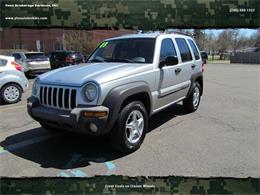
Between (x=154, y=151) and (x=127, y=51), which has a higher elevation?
(x=127, y=51)

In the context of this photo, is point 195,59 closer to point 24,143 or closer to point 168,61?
point 168,61

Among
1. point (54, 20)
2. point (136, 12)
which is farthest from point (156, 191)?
point (54, 20)

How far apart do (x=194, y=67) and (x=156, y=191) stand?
380 centimetres

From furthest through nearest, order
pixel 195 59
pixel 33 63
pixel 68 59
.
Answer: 1. pixel 68 59
2. pixel 33 63
3. pixel 195 59

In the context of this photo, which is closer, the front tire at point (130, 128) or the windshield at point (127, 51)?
the front tire at point (130, 128)

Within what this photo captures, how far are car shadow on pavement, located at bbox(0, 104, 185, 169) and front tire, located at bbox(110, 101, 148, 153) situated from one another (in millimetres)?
205

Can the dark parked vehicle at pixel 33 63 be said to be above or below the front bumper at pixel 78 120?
above

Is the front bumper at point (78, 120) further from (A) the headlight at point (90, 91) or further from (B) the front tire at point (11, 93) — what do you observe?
(B) the front tire at point (11, 93)

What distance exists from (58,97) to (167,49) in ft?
7.80

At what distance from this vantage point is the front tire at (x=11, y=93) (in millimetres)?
7965

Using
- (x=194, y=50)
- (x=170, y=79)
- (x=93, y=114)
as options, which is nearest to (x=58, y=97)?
(x=93, y=114)

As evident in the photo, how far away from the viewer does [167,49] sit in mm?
5359

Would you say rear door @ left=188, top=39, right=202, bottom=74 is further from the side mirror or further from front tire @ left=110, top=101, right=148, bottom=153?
front tire @ left=110, top=101, right=148, bottom=153

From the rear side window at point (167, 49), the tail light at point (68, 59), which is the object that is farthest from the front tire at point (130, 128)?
the tail light at point (68, 59)
